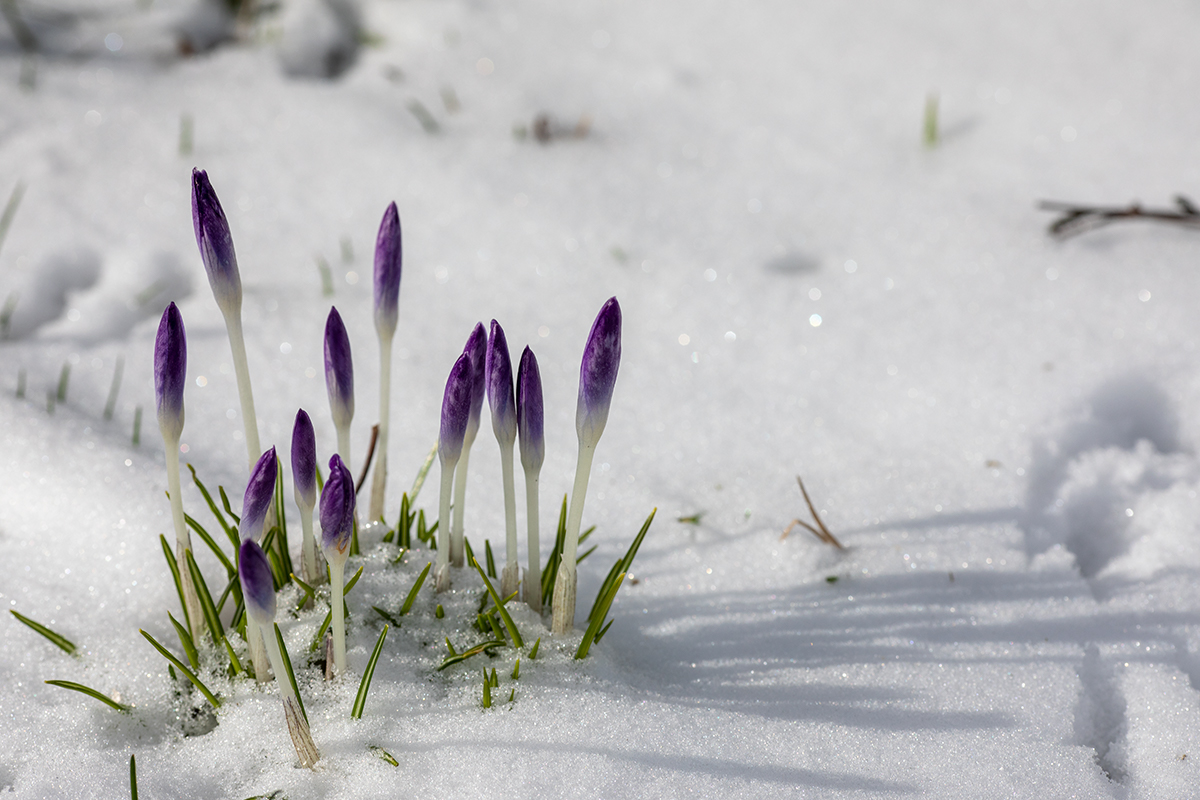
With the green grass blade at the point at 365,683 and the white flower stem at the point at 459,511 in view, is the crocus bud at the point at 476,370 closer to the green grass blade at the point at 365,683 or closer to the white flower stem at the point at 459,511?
the white flower stem at the point at 459,511

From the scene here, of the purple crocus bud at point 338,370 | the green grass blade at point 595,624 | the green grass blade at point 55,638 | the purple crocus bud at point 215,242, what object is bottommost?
the green grass blade at point 55,638

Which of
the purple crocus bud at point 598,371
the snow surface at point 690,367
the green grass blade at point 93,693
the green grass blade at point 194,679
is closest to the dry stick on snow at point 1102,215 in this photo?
the snow surface at point 690,367

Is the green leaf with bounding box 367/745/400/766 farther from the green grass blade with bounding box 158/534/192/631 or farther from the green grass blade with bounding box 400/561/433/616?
the green grass blade with bounding box 158/534/192/631

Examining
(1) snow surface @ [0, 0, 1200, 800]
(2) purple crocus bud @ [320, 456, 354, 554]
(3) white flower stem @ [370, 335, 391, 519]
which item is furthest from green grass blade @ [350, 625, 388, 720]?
(3) white flower stem @ [370, 335, 391, 519]

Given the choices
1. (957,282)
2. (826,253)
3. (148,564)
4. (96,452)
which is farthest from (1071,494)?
(96,452)

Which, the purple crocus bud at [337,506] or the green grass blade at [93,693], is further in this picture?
the green grass blade at [93,693]

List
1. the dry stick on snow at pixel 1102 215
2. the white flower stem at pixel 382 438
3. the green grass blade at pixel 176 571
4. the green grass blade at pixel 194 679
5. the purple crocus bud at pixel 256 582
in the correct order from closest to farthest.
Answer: the purple crocus bud at pixel 256 582 < the green grass blade at pixel 194 679 < the green grass blade at pixel 176 571 < the white flower stem at pixel 382 438 < the dry stick on snow at pixel 1102 215
